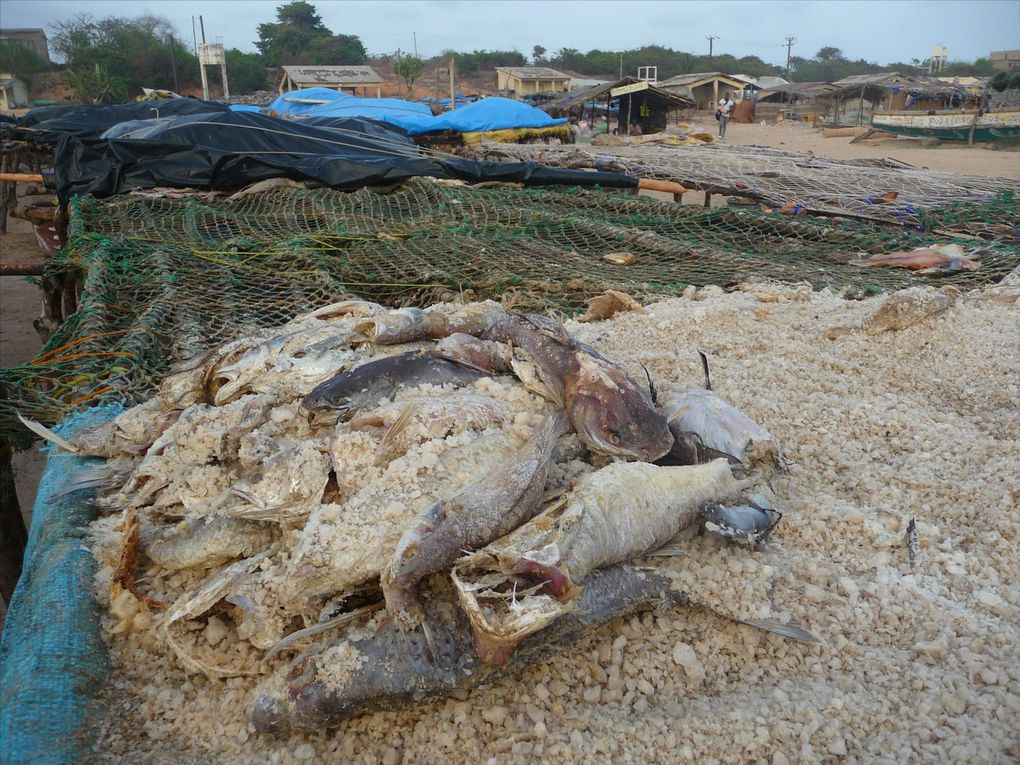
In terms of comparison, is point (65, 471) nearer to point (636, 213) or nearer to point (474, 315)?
point (474, 315)

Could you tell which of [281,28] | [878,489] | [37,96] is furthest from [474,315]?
[281,28]

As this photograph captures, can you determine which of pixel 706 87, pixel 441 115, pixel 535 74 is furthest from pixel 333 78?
pixel 706 87

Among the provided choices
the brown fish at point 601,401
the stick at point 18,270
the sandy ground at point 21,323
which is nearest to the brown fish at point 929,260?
the brown fish at point 601,401

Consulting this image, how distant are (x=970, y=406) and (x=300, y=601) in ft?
8.50

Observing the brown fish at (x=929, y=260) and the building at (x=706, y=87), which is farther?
the building at (x=706, y=87)

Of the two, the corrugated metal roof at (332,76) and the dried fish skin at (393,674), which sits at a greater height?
the corrugated metal roof at (332,76)

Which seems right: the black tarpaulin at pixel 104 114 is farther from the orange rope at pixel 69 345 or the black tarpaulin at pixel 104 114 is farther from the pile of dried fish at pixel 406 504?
the pile of dried fish at pixel 406 504

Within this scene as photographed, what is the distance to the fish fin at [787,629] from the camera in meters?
1.62

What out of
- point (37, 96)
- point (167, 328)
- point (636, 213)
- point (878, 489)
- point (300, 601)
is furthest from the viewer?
point (37, 96)

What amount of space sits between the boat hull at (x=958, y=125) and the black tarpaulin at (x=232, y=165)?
1993 centimetres

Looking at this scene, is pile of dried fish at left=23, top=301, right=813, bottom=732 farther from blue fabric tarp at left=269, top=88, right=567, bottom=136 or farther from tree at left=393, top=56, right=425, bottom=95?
tree at left=393, top=56, right=425, bottom=95

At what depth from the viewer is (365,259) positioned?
5312 mm

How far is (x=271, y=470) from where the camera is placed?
1985 mm

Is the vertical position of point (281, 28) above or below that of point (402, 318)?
above
